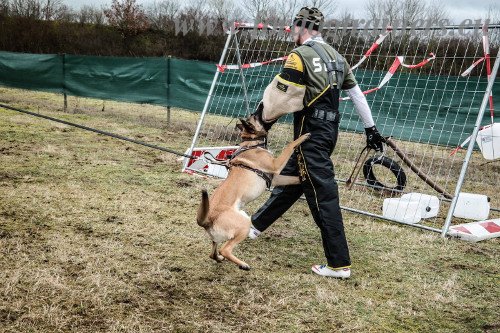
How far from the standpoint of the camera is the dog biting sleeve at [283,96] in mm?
3252

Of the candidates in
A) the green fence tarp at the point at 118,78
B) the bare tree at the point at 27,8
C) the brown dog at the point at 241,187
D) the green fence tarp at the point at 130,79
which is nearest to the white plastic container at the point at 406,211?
the brown dog at the point at 241,187

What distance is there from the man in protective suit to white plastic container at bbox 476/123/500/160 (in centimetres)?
314

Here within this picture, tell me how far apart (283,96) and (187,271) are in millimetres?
1458

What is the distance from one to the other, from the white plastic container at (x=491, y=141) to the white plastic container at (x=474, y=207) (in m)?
0.68

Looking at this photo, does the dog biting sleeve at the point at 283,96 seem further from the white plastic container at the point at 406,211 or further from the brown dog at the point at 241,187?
the white plastic container at the point at 406,211

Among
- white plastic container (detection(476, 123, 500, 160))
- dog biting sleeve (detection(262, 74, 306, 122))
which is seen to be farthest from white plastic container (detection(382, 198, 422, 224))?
dog biting sleeve (detection(262, 74, 306, 122))

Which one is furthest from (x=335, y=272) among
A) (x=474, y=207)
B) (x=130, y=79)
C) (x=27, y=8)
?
(x=27, y=8)

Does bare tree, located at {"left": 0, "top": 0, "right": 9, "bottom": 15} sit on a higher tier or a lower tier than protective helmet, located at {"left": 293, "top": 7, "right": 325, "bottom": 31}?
higher

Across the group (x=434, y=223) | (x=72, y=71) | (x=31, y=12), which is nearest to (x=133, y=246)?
(x=434, y=223)

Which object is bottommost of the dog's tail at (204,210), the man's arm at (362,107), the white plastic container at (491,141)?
the dog's tail at (204,210)

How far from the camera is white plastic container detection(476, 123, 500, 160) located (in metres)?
5.66

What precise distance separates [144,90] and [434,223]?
379 inches

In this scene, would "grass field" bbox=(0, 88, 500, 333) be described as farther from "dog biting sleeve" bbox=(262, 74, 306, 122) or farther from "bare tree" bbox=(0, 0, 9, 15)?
"bare tree" bbox=(0, 0, 9, 15)

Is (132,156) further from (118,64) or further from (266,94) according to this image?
(118,64)
